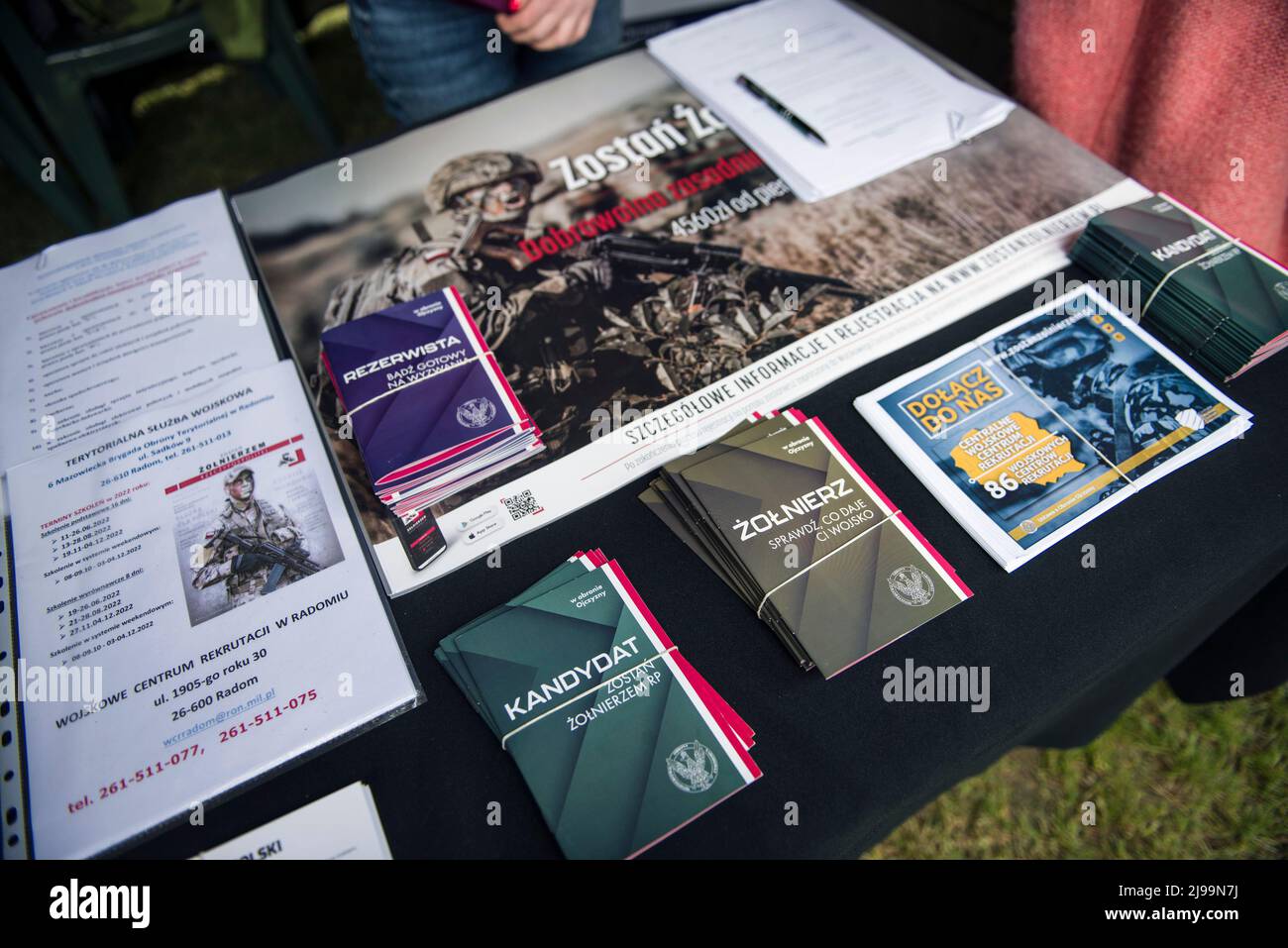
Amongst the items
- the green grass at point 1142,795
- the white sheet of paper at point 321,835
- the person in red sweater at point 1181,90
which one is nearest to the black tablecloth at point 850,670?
the white sheet of paper at point 321,835

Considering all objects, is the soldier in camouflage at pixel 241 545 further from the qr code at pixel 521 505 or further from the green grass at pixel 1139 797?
the green grass at pixel 1139 797

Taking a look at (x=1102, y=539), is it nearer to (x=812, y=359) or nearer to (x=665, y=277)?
(x=812, y=359)

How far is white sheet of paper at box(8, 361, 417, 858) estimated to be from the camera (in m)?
0.55

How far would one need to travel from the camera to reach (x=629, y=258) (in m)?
0.84

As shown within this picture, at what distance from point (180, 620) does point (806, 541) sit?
54 cm

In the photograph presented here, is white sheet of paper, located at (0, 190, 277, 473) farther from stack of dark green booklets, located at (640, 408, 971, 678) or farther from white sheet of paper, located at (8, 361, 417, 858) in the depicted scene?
stack of dark green booklets, located at (640, 408, 971, 678)

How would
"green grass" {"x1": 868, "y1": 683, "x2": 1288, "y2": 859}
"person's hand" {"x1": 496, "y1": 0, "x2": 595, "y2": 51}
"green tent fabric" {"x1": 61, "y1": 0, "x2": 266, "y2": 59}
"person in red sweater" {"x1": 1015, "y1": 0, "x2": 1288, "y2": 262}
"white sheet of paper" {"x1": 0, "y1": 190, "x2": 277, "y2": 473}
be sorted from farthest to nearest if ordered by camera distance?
"green tent fabric" {"x1": 61, "y1": 0, "x2": 266, "y2": 59}, "green grass" {"x1": 868, "y1": 683, "x2": 1288, "y2": 859}, "person's hand" {"x1": 496, "y1": 0, "x2": 595, "y2": 51}, "person in red sweater" {"x1": 1015, "y1": 0, "x2": 1288, "y2": 262}, "white sheet of paper" {"x1": 0, "y1": 190, "x2": 277, "y2": 473}

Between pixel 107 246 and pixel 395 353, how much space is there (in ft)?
1.54

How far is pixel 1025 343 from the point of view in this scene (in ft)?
2.39

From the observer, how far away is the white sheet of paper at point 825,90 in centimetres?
90

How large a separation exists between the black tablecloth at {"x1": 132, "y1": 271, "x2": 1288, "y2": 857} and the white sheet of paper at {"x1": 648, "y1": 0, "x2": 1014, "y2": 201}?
1.24ft

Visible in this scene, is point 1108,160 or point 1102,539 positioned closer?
point 1102,539

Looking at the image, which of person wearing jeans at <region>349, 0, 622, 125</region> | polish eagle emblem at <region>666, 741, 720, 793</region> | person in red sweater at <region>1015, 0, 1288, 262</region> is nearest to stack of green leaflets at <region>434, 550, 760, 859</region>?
polish eagle emblem at <region>666, 741, 720, 793</region>
